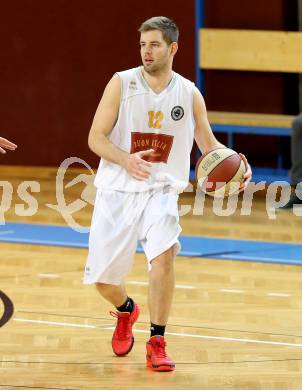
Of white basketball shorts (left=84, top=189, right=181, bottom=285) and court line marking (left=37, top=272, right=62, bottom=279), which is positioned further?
court line marking (left=37, top=272, right=62, bottom=279)

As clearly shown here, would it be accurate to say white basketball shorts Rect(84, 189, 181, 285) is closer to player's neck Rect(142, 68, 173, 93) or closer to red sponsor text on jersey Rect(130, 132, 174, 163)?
red sponsor text on jersey Rect(130, 132, 174, 163)

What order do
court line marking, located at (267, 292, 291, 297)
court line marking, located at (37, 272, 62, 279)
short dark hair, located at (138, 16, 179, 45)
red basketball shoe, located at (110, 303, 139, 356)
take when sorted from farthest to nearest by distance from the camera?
court line marking, located at (37, 272, 62, 279), court line marking, located at (267, 292, 291, 297), red basketball shoe, located at (110, 303, 139, 356), short dark hair, located at (138, 16, 179, 45)

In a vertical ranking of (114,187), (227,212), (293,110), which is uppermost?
(114,187)

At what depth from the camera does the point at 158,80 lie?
627 cm

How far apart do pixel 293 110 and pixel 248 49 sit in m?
0.87

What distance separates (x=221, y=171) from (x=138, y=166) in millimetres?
569

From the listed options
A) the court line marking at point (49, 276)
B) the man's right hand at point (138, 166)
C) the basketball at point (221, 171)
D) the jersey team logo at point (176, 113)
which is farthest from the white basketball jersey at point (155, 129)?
the court line marking at point (49, 276)

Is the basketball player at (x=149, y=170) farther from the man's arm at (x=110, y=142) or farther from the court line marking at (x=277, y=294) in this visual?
the court line marking at (x=277, y=294)

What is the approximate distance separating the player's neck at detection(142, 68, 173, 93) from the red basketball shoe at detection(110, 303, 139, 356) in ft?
4.28

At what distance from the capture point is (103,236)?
6.26 metres

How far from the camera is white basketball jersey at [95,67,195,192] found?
6.22m

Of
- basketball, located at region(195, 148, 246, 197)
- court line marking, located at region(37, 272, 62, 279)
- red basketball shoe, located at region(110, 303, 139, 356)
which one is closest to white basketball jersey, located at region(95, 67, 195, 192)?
basketball, located at region(195, 148, 246, 197)

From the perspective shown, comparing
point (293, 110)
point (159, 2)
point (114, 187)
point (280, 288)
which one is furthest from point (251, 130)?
point (114, 187)

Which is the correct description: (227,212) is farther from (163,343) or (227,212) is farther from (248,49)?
(163,343)
